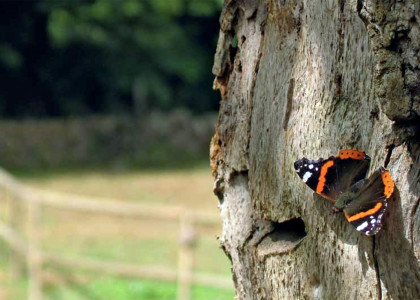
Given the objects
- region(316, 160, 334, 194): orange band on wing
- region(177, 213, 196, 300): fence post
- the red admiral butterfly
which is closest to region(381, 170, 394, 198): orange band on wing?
the red admiral butterfly

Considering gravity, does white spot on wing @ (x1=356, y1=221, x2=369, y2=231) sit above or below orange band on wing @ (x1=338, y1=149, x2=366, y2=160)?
below

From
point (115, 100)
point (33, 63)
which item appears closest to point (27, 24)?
point (33, 63)

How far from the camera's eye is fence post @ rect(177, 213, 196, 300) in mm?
7418

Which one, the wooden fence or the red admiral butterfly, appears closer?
the red admiral butterfly

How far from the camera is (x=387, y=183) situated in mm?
1569

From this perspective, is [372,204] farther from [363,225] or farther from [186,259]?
[186,259]

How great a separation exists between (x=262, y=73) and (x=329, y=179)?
0.34 meters

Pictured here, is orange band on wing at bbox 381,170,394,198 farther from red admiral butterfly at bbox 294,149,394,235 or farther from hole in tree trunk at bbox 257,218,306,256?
hole in tree trunk at bbox 257,218,306,256

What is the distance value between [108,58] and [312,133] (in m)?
21.0

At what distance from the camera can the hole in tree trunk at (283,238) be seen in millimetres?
1845

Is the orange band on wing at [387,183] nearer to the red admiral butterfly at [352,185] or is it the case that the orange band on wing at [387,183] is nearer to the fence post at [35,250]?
the red admiral butterfly at [352,185]

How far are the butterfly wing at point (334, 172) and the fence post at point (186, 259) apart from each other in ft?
18.8

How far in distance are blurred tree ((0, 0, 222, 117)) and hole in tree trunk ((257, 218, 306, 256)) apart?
18662mm

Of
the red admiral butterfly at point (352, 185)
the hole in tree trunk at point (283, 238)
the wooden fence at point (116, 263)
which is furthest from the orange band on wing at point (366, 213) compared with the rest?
the wooden fence at point (116, 263)
